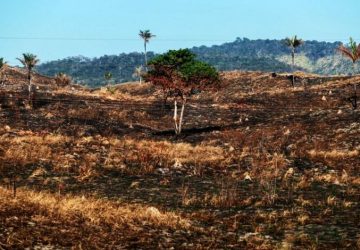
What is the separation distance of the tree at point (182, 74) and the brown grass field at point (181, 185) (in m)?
4.58

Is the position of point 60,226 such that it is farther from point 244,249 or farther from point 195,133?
point 195,133

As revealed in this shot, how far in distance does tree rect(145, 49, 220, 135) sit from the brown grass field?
15.0ft

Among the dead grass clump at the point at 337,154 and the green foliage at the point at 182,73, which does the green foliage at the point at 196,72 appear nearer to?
the green foliage at the point at 182,73

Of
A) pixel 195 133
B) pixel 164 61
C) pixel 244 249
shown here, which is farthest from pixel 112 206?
pixel 164 61

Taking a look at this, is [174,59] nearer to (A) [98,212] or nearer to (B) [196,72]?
(B) [196,72]

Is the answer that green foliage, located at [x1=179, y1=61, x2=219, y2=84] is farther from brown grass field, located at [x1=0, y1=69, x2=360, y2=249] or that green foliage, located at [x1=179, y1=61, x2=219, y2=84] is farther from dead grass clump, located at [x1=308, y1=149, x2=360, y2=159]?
dead grass clump, located at [x1=308, y1=149, x2=360, y2=159]

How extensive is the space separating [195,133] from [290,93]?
1391 inches

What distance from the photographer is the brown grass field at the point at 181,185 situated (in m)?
10.1

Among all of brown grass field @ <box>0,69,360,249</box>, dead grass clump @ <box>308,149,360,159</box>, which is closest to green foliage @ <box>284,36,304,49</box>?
brown grass field @ <box>0,69,360,249</box>

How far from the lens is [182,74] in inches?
1821

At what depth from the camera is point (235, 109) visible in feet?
207

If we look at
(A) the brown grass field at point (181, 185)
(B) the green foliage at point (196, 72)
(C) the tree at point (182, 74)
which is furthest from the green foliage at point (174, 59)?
(A) the brown grass field at point (181, 185)

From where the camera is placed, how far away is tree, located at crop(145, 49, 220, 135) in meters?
46.2

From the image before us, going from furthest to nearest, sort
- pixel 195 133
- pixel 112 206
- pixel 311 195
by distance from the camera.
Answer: pixel 195 133 < pixel 311 195 < pixel 112 206
